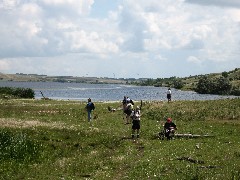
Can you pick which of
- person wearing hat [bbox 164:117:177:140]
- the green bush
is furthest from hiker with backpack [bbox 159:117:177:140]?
the green bush

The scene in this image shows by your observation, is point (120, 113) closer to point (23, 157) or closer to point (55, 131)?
point (55, 131)

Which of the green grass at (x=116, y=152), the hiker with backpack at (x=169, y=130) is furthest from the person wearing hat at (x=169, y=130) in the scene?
the green grass at (x=116, y=152)

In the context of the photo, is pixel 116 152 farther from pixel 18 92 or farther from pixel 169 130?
pixel 18 92

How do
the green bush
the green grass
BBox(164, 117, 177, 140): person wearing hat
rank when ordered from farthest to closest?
the green bush
BBox(164, 117, 177, 140): person wearing hat
the green grass

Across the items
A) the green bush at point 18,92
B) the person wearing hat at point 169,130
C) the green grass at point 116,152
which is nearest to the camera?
the green grass at point 116,152

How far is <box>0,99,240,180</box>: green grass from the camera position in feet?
81.8

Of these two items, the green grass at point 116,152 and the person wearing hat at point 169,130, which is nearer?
the green grass at point 116,152

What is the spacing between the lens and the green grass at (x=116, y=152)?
2492 cm

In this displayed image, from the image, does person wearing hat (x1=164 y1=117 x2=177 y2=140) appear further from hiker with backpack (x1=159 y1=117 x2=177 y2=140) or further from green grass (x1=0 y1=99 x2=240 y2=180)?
green grass (x1=0 y1=99 x2=240 y2=180)

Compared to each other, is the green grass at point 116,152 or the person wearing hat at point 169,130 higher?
the person wearing hat at point 169,130

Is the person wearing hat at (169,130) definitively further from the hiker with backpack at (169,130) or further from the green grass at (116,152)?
the green grass at (116,152)

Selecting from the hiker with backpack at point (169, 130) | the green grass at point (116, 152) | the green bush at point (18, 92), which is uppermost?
the green bush at point (18, 92)

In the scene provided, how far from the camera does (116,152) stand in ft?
105

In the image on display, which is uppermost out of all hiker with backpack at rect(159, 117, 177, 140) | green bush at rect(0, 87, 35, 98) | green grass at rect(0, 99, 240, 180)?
green bush at rect(0, 87, 35, 98)
